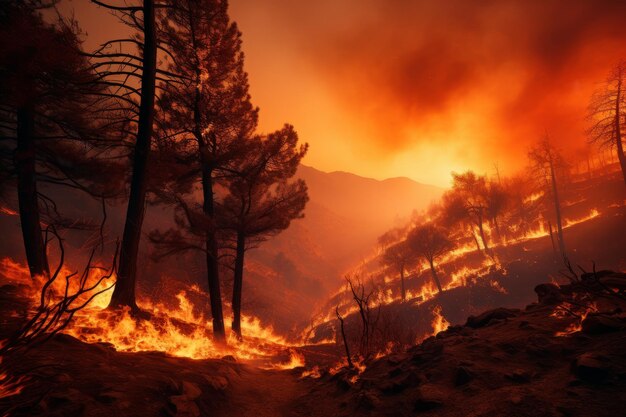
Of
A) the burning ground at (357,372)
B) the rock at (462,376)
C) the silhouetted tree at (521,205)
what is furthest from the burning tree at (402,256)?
the rock at (462,376)

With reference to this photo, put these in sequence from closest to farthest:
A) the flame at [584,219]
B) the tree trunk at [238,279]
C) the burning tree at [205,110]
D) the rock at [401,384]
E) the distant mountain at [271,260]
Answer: the rock at [401,384], the burning tree at [205,110], the tree trunk at [238,279], the flame at [584,219], the distant mountain at [271,260]

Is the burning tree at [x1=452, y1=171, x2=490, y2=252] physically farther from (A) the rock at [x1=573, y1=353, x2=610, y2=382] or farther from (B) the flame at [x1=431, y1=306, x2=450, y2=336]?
(A) the rock at [x1=573, y1=353, x2=610, y2=382]

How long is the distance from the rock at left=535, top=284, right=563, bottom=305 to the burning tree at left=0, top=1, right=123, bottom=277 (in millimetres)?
11829

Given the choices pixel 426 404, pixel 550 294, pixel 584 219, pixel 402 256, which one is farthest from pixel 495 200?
pixel 426 404

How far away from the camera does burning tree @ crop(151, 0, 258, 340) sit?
1144 centimetres

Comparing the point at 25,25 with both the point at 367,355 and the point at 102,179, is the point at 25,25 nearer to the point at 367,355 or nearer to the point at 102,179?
the point at 102,179

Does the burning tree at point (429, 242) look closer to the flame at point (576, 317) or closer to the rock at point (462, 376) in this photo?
the flame at point (576, 317)

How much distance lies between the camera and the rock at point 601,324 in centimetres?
441

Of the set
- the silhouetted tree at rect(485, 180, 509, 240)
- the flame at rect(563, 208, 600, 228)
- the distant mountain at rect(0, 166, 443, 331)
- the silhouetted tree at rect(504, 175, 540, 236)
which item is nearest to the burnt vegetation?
the distant mountain at rect(0, 166, 443, 331)

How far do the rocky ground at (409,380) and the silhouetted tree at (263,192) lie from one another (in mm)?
7693

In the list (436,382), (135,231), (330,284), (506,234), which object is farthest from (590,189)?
(330,284)

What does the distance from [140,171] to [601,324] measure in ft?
35.7

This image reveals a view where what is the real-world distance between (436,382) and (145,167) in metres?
9.08

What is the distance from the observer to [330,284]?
10119 centimetres
